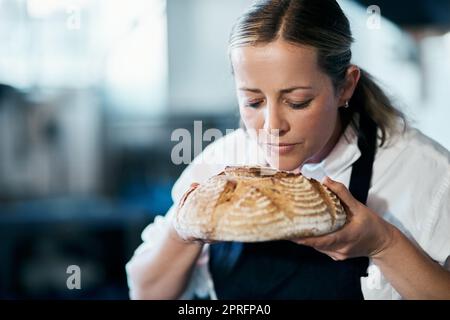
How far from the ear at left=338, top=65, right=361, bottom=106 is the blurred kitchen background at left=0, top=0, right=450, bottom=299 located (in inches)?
31.1

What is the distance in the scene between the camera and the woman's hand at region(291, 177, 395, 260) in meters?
0.68

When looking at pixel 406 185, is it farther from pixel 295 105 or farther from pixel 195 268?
pixel 195 268

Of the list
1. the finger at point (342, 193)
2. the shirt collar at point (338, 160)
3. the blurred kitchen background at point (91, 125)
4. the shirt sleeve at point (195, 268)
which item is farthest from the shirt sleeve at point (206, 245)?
the blurred kitchen background at point (91, 125)

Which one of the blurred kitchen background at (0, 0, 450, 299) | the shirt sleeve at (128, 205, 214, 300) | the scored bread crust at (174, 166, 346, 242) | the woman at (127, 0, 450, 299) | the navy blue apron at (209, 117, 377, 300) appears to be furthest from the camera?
the blurred kitchen background at (0, 0, 450, 299)

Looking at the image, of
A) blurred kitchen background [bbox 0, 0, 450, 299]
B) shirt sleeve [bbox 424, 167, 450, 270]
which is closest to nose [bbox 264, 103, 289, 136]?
shirt sleeve [bbox 424, 167, 450, 270]

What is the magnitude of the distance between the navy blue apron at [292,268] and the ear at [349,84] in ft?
0.25

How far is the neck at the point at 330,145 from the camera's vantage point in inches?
33.9

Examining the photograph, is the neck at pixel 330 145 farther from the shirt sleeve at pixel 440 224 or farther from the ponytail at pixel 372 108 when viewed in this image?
the shirt sleeve at pixel 440 224

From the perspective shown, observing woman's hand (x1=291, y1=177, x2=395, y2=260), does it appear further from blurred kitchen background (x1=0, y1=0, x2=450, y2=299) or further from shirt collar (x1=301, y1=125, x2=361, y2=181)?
blurred kitchen background (x1=0, y1=0, x2=450, y2=299)

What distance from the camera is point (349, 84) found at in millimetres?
806

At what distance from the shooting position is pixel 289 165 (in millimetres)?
763

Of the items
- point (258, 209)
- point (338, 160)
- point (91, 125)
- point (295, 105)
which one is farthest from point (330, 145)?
point (91, 125)
